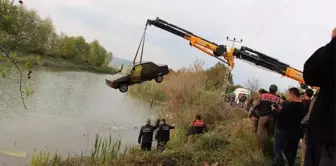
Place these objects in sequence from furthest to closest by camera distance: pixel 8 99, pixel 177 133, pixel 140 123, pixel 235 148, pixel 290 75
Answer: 1. pixel 140 123
2. pixel 8 99
3. pixel 177 133
4. pixel 290 75
5. pixel 235 148

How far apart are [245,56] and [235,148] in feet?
22.9

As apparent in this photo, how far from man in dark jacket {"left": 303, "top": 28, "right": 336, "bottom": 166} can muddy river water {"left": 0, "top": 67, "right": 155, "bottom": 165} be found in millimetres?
8935

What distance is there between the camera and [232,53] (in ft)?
52.0

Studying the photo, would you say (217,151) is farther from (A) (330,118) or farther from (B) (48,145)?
(B) (48,145)

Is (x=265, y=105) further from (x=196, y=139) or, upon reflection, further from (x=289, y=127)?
(x=196, y=139)

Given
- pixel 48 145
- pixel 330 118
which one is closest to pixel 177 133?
pixel 48 145

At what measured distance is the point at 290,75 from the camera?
1466cm

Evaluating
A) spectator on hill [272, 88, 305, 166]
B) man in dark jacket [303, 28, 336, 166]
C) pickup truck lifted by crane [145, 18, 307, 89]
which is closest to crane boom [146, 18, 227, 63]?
pickup truck lifted by crane [145, 18, 307, 89]

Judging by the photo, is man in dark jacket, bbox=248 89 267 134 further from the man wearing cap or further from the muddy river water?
the muddy river water

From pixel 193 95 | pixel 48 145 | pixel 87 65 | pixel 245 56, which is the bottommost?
pixel 48 145

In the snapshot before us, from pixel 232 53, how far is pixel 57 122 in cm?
1123

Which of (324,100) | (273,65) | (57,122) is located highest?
(273,65)

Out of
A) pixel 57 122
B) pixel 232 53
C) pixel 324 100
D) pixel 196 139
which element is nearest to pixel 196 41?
pixel 232 53

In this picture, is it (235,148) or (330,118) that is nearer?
(330,118)
